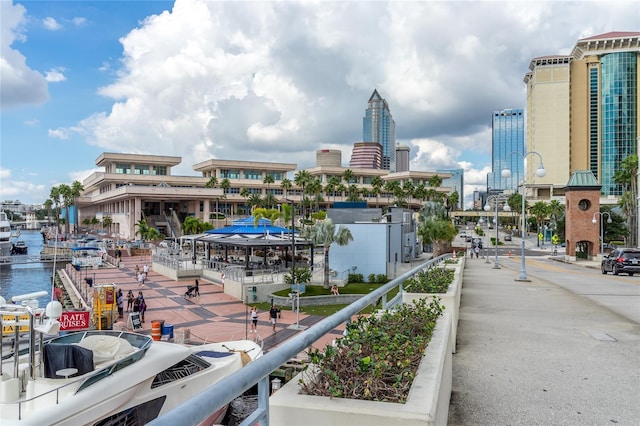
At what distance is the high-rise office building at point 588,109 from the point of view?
12875 centimetres

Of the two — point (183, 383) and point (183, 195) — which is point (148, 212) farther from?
point (183, 383)

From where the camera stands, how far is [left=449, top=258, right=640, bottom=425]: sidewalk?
4816mm

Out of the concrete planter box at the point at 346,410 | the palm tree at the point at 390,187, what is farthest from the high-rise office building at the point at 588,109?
the concrete planter box at the point at 346,410

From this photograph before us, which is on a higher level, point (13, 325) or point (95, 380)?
point (13, 325)

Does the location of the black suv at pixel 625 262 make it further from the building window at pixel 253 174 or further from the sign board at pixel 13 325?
the building window at pixel 253 174

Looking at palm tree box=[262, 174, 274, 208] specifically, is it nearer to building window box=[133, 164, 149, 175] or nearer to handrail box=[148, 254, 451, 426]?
building window box=[133, 164, 149, 175]

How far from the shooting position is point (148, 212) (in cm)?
9406

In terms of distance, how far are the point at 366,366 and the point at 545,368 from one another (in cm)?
430

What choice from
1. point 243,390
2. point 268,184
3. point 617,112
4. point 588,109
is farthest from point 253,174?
point 243,390

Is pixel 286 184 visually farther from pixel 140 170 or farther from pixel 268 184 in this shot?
pixel 140 170

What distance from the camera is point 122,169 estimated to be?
98.4 m

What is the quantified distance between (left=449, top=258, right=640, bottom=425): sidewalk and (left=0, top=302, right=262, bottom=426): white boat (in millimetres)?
4218

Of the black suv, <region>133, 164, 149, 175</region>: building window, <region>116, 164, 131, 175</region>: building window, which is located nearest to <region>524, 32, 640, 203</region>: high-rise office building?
<region>133, 164, 149, 175</region>: building window

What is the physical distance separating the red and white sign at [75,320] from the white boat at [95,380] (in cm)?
1368
